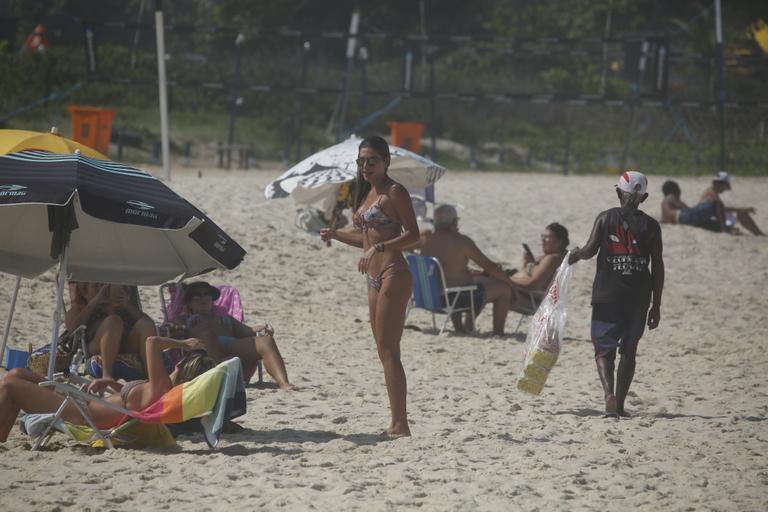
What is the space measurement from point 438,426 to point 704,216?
31.4 feet

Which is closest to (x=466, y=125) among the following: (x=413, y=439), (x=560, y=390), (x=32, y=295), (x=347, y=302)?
(x=347, y=302)

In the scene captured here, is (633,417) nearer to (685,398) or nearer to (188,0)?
(685,398)

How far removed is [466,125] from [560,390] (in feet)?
61.3

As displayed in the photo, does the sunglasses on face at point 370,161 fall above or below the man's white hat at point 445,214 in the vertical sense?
above

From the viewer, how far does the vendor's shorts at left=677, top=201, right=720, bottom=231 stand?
14.6m

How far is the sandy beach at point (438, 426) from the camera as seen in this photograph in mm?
4562

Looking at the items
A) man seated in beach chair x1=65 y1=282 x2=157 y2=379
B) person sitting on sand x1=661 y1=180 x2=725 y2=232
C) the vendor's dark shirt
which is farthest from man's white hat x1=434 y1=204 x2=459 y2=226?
person sitting on sand x1=661 y1=180 x2=725 y2=232

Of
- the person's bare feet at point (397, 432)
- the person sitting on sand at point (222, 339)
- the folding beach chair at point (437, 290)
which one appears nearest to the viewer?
the person's bare feet at point (397, 432)

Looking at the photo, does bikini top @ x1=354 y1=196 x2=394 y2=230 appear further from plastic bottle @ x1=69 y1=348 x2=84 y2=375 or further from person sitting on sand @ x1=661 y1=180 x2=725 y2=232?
person sitting on sand @ x1=661 y1=180 x2=725 y2=232

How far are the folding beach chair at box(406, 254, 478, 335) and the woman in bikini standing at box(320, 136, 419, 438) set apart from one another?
3402 millimetres

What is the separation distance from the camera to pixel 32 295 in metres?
9.09

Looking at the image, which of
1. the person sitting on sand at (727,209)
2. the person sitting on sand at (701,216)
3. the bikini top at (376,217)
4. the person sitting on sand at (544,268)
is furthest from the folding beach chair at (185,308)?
the person sitting on sand at (727,209)

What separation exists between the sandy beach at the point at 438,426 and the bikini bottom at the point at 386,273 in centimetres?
72

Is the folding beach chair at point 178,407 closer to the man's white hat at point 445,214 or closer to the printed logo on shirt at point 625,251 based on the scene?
the printed logo on shirt at point 625,251
